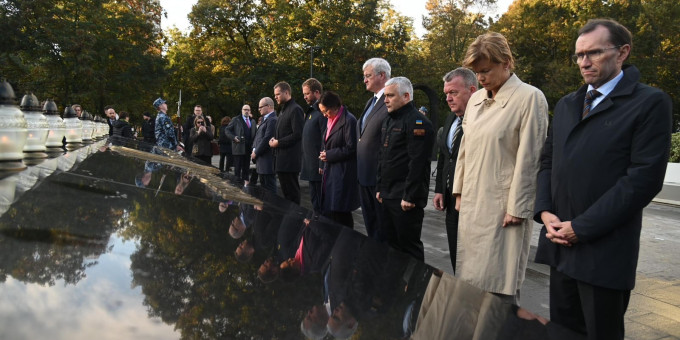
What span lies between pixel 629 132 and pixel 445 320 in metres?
1.50

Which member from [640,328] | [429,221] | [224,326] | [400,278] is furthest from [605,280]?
[429,221]

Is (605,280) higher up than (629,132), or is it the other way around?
(629,132)

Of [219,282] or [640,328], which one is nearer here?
[219,282]

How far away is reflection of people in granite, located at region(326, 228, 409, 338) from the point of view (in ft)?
3.06

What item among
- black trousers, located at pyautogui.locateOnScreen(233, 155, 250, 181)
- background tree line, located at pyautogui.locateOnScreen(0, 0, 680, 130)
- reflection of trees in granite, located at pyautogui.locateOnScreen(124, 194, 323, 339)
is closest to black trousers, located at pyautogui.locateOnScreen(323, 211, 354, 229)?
reflection of trees in granite, located at pyautogui.locateOnScreen(124, 194, 323, 339)

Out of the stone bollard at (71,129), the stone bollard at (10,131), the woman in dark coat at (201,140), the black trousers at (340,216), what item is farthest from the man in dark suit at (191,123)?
the stone bollard at (10,131)

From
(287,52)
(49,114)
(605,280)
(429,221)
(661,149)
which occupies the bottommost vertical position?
(429,221)

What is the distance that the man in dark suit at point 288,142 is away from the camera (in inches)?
264

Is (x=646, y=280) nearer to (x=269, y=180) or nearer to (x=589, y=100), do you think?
(x=589, y=100)

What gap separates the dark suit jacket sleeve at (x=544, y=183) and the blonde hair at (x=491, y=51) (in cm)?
55

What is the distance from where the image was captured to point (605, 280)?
2.01m

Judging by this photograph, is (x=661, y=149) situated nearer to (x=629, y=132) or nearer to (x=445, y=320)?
(x=629, y=132)

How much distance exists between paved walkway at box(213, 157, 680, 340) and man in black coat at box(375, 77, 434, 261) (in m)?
1.06

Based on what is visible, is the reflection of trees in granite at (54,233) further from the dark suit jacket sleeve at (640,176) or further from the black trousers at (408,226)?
the black trousers at (408,226)
